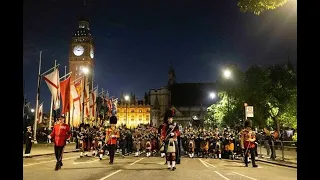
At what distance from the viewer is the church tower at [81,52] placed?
141 m

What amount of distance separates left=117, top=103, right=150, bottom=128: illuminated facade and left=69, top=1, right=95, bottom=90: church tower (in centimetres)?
2188

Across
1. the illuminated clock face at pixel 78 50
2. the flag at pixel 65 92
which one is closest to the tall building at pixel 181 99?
the illuminated clock face at pixel 78 50

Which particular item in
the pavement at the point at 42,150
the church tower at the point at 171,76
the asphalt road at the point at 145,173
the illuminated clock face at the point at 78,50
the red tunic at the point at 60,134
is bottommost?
the pavement at the point at 42,150

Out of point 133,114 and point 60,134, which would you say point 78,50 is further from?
point 60,134

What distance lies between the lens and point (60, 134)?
637 inches

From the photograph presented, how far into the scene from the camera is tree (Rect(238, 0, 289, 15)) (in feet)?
31.1

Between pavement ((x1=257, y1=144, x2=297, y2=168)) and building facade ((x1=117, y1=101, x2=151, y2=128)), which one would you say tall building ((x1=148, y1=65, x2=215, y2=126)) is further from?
pavement ((x1=257, y1=144, x2=297, y2=168))

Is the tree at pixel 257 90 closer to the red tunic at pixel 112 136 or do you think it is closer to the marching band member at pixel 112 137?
the marching band member at pixel 112 137

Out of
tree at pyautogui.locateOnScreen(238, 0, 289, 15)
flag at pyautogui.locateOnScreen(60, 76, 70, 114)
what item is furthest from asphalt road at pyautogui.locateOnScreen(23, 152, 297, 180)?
flag at pyautogui.locateOnScreen(60, 76, 70, 114)

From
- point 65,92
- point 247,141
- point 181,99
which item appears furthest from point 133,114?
point 247,141

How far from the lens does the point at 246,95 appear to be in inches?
1861
